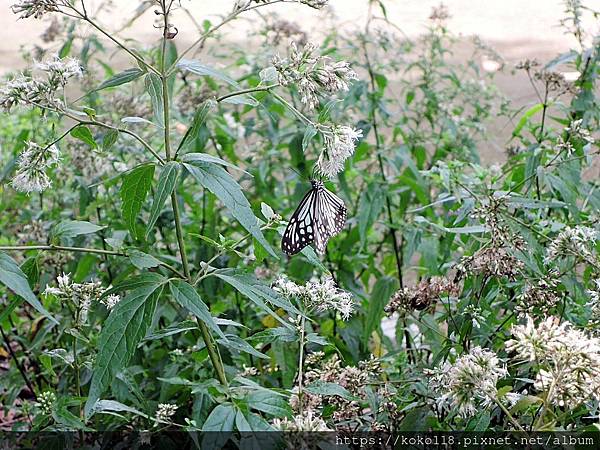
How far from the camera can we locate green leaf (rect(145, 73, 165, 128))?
1.26 m

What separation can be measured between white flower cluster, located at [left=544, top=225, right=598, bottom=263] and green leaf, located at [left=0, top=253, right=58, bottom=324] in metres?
0.86

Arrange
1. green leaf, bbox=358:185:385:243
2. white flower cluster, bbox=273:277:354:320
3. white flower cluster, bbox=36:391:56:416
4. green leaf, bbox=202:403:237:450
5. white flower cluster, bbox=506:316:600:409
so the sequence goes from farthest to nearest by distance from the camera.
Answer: green leaf, bbox=358:185:385:243
white flower cluster, bbox=36:391:56:416
white flower cluster, bbox=273:277:354:320
green leaf, bbox=202:403:237:450
white flower cluster, bbox=506:316:600:409

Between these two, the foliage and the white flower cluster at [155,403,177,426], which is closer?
the foliage

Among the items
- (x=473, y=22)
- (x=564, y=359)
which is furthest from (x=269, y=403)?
(x=473, y=22)

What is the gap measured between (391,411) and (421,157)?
55.1 inches

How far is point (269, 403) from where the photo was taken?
120cm

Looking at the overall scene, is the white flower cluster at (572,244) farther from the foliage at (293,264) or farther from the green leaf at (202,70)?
the green leaf at (202,70)

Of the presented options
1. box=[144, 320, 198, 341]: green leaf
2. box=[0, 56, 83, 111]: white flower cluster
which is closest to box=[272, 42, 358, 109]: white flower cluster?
box=[0, 56, 83, 111]: white flower cluster

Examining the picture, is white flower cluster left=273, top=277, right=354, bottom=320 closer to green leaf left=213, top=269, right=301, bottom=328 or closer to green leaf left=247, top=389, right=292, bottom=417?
green leaf left=213, top=269, right=301, bottom=328

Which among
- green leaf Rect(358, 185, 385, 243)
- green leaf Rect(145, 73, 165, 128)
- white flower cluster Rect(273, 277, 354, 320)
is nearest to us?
green leaf Rect(145, 73, 165, 128)

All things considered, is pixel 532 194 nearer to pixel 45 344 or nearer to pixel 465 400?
pixel 465 400

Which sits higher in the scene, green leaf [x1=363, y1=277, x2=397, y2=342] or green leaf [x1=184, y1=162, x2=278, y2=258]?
green leaf [x1=184, y1=162, x2=278, y2=258]

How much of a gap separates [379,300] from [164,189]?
3.56 feet

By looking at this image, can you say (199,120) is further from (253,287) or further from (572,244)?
(572,244)
